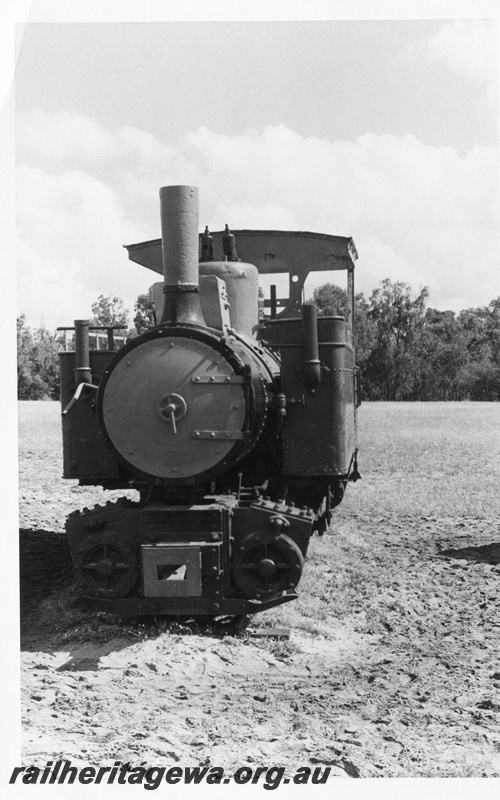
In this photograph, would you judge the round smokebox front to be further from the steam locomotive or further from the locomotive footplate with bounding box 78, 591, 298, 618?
the locomotive footplate with bounding box 78, 591, 298, 618

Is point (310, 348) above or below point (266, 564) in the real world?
above

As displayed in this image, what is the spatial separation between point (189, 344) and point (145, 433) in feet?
2.28

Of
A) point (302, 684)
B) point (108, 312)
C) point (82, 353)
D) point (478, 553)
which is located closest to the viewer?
point (302, 684)

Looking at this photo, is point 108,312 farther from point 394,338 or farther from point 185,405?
point 394,338

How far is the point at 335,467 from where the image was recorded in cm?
642

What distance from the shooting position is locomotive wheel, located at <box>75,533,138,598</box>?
5.95m

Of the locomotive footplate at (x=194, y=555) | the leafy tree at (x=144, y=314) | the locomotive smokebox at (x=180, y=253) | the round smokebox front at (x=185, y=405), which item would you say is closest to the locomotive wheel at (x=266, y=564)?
the locomotive footplate at (x=194, y=555)

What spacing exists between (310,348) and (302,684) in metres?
2.37

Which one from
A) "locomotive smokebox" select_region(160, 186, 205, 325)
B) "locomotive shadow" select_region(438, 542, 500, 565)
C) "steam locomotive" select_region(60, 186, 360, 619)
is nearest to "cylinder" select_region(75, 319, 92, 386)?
"steam locomotive" select_region(60, 186, 360, 619)

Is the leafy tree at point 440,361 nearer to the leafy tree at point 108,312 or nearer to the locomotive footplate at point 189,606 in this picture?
the leafy tree at point 108,312

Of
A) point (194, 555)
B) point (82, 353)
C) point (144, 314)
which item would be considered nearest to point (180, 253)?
point (82, 353)

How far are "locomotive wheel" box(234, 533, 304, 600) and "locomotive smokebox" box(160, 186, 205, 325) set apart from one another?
1.63m

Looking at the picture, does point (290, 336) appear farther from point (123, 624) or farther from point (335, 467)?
point (123, 624)

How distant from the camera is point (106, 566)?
5.92 meters
